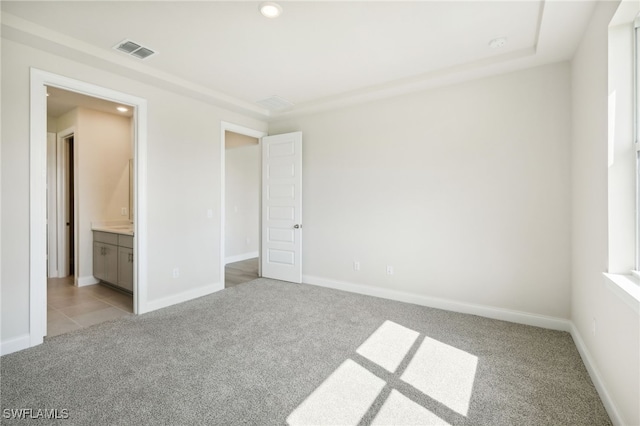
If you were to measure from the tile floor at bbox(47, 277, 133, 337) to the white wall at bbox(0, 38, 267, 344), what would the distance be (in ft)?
1.52

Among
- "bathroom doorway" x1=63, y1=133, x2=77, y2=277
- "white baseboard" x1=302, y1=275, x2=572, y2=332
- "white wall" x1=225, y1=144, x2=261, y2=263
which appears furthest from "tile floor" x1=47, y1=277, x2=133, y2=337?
"white baseboard" x1=302, y1=275, x2=572, y2=332

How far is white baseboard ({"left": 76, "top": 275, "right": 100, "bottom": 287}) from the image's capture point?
4598 mm

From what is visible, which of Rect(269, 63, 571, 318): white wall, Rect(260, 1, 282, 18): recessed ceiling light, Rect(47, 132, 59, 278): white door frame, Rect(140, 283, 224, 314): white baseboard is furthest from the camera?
Rect(47, 132, 59, 278): white door frame

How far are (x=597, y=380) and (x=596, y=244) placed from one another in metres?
0.93

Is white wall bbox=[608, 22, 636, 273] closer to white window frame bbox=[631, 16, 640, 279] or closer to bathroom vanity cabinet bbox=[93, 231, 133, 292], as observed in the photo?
white window frame bbox=[631, 16, 640, 279]

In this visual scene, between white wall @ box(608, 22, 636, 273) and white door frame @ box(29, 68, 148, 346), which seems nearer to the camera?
white wall @ box(608, 22, 636, 273)

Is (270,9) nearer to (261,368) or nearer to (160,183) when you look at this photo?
(160,183)

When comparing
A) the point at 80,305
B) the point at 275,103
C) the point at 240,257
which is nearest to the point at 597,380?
the point at 275,103

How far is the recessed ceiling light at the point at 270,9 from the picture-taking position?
2.22m

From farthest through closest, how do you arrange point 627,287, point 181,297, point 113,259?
point 113,259 < point 181,297 < point 627,287

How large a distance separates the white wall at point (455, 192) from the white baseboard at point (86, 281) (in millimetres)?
3483

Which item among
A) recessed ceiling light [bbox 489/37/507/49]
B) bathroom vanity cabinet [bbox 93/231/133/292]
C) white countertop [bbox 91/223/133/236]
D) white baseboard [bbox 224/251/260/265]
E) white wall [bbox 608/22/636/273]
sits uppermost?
recessed ceiling light [bbox 489/37/507/49]

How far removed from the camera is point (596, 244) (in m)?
2.16

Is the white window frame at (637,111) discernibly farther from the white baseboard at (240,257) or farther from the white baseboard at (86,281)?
the white baseboard at (86,281)
